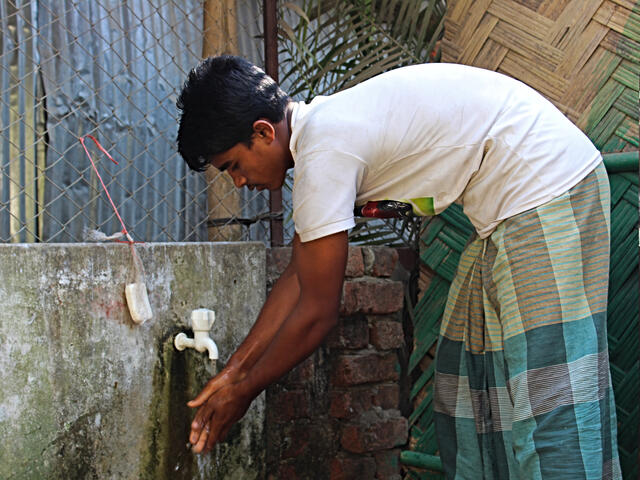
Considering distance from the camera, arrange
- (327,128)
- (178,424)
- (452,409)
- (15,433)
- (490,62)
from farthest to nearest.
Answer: (490,62) → (178,424) → (452,409) → (15,433) → (327,128)

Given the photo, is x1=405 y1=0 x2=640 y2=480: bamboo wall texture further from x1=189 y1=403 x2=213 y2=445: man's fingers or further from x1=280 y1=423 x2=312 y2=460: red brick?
x1=189 y1=403 x2=213 y2=445: man's fingers

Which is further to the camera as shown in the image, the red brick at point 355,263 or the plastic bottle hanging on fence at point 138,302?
the red brick at point 355,263

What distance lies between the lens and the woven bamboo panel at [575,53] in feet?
6.40

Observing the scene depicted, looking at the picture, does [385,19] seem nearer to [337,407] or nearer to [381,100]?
[381,100]

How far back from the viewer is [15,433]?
1660mm

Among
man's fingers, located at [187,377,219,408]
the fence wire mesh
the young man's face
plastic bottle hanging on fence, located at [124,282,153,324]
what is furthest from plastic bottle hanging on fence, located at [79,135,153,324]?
the fence wire mesh

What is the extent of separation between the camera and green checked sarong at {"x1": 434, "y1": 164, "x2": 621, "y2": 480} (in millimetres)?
1483

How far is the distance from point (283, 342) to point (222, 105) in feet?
1.88

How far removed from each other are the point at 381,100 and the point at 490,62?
2.64 ft

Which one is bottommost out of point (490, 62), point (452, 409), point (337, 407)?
point (337, 407)

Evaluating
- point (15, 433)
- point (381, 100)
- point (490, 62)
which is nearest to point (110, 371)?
point (15, 433)

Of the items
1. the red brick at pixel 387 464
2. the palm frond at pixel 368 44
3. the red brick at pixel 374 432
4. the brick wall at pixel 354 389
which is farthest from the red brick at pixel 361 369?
the palm frond at pixel 368 44

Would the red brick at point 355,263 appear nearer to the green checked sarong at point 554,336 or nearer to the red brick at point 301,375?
the red brick at point 301,375

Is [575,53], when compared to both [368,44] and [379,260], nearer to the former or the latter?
[368,44]
